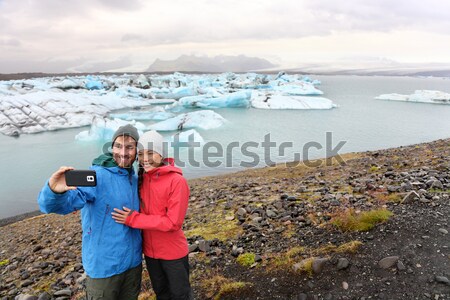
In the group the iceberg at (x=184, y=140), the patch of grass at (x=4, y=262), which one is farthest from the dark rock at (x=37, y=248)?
the iceberg at (x=184, y=140)

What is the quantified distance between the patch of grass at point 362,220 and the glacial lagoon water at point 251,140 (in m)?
10.3

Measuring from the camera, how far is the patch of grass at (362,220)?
15.3 ft

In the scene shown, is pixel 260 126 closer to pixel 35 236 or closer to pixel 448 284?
pixel 35 236

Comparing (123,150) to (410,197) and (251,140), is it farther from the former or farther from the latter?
(251,140)

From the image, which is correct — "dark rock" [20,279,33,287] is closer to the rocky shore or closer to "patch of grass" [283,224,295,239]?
the rocky shore

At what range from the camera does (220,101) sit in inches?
1506

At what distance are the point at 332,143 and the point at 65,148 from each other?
16.1 m

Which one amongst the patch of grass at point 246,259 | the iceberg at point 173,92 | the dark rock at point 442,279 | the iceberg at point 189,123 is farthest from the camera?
the iceberg at point 173,92

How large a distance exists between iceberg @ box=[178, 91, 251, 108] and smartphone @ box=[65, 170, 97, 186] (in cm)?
3523

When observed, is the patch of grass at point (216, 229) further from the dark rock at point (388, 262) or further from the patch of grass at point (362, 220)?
the dark rock at point (388, 262)

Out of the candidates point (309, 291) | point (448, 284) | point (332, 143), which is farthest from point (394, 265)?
point (332, 143)

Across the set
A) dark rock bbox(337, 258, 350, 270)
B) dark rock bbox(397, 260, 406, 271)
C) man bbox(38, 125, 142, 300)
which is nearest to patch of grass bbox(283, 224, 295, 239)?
dark rock bbox(337, 258, 350, 270)

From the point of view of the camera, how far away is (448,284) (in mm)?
3395

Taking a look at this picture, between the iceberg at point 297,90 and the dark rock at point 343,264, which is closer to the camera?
the dark rock at point 343,264
